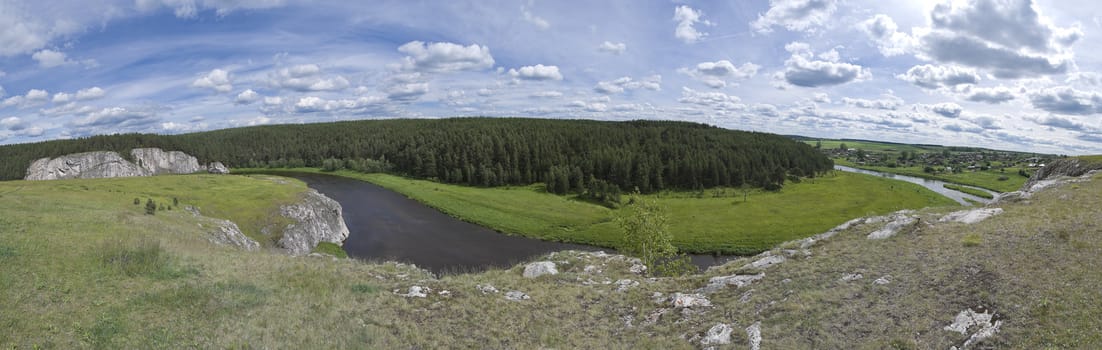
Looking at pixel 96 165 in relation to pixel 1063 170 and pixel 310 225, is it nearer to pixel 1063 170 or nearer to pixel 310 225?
pixel 310 225

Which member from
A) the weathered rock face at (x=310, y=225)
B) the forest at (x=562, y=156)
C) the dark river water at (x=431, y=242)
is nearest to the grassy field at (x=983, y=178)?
the forest at (x=562, y=156)

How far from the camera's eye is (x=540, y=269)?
883 inches

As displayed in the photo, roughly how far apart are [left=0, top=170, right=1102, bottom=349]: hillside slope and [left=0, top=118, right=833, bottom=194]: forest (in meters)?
76.0

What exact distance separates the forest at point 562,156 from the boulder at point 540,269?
7183 cm

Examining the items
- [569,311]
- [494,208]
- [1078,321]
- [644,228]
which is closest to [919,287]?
[1078,321]

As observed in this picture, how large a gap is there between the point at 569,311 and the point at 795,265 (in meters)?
10.3

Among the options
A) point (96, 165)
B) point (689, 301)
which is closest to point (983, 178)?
point (689, 301)

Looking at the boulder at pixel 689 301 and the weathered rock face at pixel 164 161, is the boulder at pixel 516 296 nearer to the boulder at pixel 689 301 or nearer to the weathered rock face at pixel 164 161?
the boulder at pixel 689 301

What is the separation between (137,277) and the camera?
1536 cm

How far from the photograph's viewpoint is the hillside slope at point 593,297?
1130cm

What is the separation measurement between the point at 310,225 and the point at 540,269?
1705 inches

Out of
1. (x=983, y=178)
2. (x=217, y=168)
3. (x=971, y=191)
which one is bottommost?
(x=217, y=168)

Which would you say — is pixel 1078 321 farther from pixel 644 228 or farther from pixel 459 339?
pixel 644 228

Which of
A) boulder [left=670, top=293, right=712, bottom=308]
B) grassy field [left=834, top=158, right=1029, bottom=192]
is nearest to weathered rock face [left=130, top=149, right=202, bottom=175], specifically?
boulder [left=670, top=293, right=712, bottom=308]
